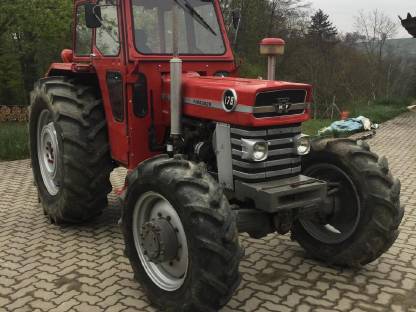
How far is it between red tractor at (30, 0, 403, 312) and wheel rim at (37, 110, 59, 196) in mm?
42

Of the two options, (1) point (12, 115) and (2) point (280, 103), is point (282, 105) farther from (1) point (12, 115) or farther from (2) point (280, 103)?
(1) point (12, 115)

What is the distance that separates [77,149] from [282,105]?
2176 millimetres

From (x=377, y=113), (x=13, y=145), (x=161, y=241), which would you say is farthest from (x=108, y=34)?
(x=377, y=113)

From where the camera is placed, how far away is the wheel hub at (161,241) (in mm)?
3430

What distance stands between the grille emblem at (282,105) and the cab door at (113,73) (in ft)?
4.95

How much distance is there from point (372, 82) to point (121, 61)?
28.4m

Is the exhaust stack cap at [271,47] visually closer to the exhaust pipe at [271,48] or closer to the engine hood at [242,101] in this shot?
the exhaust pipe at [271,48]

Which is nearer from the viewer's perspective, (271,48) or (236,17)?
(271,48)

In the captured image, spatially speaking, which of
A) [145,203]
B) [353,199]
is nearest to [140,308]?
[145,203]

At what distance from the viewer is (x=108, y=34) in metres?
4.68

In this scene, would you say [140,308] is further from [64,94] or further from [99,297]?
[64,94]

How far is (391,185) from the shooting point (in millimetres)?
3928

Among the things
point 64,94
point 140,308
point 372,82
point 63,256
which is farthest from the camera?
point 372,82

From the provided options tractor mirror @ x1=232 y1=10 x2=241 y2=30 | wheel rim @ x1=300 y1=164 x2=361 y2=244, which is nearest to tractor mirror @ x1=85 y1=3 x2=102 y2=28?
tractor mirror @ x1=232 y1=10 x2=241 y2=30
